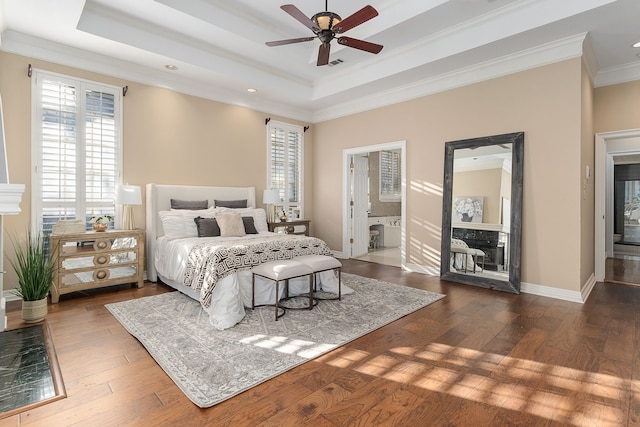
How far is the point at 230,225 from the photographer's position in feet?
14.6

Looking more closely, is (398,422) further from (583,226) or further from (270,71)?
(270,71)

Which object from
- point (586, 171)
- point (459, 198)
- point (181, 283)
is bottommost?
point (181, 283)

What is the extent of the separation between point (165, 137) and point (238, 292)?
9.75ft

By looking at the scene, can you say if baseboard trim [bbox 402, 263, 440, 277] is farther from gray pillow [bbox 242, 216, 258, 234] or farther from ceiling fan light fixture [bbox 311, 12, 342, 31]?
ceiling fan light fixture [bbox 311, 12, 342, 31]

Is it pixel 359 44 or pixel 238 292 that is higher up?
pixel 359 44

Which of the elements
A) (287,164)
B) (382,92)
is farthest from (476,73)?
(287,164)

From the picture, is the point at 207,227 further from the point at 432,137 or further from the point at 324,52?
the point at 432,137

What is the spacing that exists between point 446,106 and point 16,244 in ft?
19.2

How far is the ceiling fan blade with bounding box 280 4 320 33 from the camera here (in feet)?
9.05

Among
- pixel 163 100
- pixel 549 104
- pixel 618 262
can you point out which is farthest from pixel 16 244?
pixel 618 262

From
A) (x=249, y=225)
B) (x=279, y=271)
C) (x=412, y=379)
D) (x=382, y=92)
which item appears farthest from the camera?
(x=382, y=92)

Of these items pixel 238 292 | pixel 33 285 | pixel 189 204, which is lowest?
pixel 238 292

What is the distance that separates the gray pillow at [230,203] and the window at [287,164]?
0.86m

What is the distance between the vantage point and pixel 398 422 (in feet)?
5.58
